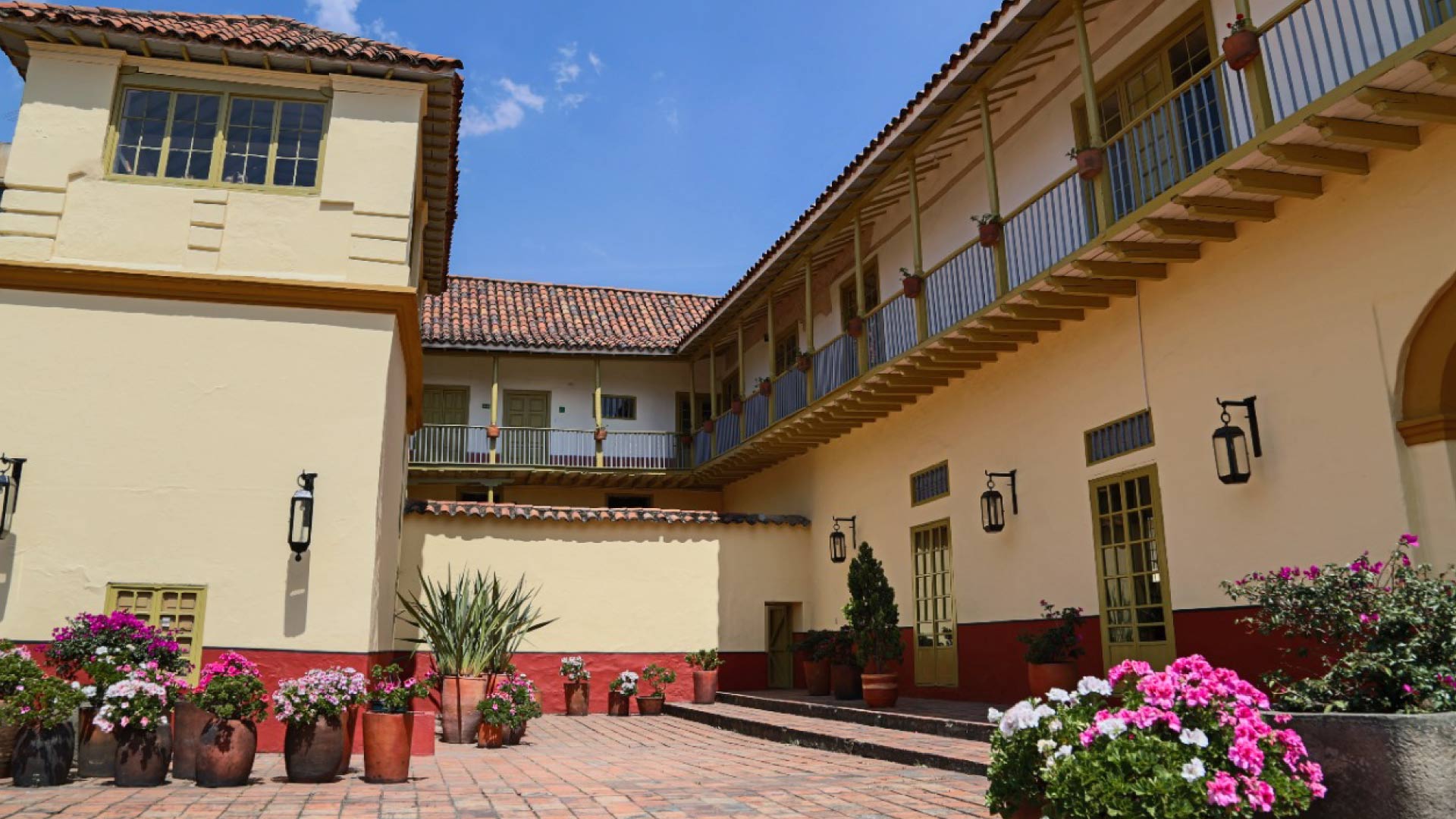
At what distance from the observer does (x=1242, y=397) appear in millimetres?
8406

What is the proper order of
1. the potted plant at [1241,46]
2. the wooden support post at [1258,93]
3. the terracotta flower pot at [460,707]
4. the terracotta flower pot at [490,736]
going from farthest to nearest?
the terracotta flower pot at [460,707]
the terracotta flower pot at [490,736]
the potted plant at [1241,46]
the wooden support post at [1258,93]

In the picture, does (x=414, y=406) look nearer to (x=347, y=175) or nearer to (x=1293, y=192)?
(x=347, y=175)

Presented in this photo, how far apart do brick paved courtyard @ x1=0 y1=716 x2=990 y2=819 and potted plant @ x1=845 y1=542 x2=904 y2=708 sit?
206 cm

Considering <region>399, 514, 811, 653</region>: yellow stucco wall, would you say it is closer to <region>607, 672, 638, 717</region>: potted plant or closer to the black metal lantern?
<region>607, 672, 638, 717</region>: potted plant

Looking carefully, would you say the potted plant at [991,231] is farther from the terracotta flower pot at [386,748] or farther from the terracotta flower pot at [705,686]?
the terracotta flower pot at [705,686]

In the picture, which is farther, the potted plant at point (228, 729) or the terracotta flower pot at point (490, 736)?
the terracotta flower pot at point (490, 736)

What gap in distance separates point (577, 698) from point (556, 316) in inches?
452

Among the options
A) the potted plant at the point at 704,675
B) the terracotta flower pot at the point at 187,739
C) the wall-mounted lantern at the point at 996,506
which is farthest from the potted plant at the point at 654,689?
the terracotta flower pot at the point at 187,739

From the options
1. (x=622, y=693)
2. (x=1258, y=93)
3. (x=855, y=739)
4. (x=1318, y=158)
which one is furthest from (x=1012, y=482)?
(x=622, y=693)

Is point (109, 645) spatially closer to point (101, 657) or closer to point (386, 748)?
point (101, 657)

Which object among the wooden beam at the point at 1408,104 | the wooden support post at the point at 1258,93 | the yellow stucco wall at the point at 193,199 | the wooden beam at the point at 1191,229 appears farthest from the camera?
the yellow stucco wall at the point at 193,199

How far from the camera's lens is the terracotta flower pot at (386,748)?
7199 mm

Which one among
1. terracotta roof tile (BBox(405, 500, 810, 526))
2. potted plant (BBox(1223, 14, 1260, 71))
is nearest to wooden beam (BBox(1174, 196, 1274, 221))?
potted plant (BBox(1223, 14, 1260, 71))

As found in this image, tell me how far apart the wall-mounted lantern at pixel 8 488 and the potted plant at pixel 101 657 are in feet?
4.29
